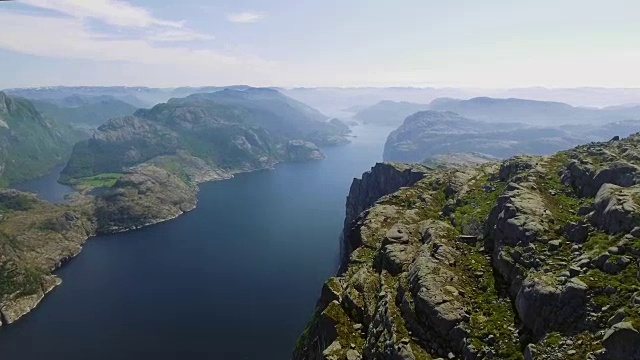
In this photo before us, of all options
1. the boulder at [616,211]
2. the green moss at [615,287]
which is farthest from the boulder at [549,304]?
the boulder at [616,211]

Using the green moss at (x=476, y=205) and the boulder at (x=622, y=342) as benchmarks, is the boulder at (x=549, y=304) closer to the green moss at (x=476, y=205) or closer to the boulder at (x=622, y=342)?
the boulder at (x=622, y=342)

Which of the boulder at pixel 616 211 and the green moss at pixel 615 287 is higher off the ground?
the boulder at pixel 616 211

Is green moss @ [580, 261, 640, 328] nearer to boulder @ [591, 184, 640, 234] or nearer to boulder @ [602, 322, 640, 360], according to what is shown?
boulder @ [602, 322, 640, 360]

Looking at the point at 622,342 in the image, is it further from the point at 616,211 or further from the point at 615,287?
the point at 616,211

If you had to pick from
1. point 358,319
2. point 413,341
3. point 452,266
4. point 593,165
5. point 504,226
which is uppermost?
point 593,165

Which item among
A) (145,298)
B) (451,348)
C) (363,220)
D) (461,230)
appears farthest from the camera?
(145,298)

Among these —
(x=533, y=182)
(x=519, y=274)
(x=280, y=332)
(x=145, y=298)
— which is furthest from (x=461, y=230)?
(x=145, y=298)

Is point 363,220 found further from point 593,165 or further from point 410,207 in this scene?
point 593,165

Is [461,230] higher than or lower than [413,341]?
higher
